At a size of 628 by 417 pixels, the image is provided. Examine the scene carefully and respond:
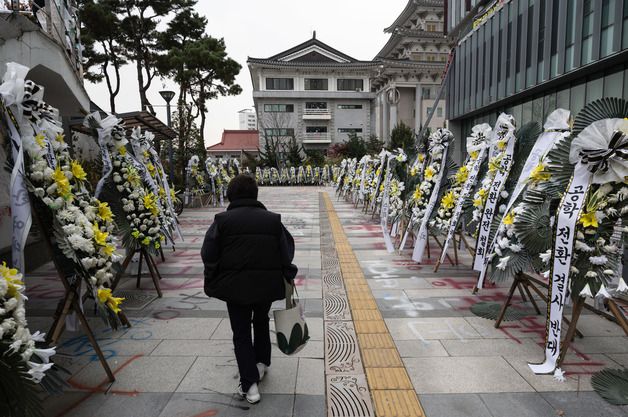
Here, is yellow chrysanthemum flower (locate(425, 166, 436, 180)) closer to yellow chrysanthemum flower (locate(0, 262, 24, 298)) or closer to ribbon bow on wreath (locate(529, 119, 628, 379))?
ribbon bow on wreath (locate(529, 119, 628, 379))

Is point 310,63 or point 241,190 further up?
point 310,63

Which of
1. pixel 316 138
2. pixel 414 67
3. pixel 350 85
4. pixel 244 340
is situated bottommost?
pixel 244 340

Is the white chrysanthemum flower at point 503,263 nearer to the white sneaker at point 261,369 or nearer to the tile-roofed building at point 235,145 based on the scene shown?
the white sneaker at point 261,369

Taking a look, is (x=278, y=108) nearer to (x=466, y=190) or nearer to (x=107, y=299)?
(x=466, y=190)

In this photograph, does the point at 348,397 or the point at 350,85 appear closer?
the point at 348,397

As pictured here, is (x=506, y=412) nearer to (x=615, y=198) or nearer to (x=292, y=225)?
(x=615, y=198)

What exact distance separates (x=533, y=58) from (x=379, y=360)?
51.0 ft

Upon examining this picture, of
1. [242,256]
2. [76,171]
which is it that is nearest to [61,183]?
[76,171]

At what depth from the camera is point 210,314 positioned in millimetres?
4836

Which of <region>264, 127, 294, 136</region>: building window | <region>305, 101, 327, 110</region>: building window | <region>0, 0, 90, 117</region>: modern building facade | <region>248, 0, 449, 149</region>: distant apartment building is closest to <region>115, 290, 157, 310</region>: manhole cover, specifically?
<region>0, 0, 90, 117</region>: modern building facade

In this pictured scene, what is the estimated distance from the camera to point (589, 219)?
332 cm

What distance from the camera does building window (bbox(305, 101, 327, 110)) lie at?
155ft

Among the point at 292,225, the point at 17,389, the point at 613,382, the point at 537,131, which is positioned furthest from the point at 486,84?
the point at 17,389

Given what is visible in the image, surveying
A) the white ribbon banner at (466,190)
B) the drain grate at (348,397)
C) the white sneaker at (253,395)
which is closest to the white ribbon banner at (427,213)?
the white ribbon banner at (466,190)
